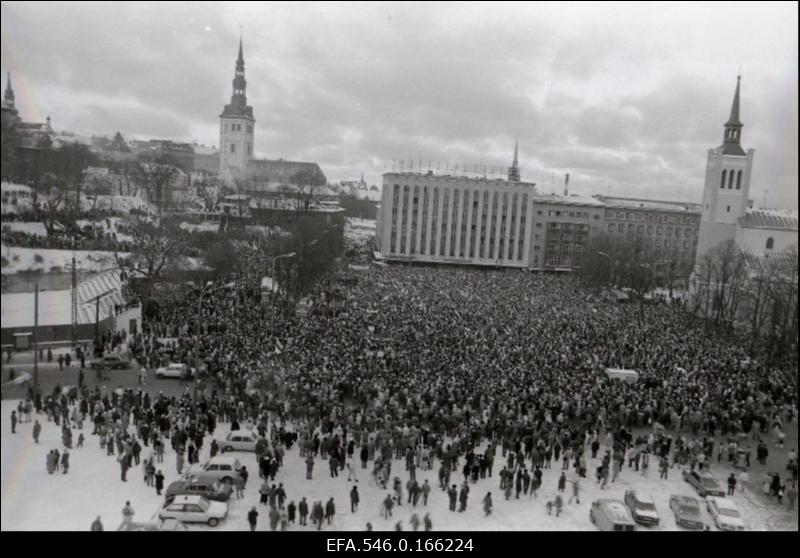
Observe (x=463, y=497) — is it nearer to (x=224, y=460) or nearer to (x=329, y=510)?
(x=329, y=510)

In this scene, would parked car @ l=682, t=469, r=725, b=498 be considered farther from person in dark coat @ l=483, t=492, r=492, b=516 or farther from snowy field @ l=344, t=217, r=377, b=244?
snowy field @ l=344, t=217, r=377, b=244

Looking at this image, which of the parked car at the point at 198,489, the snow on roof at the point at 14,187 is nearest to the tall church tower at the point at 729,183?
the parked car at the point at 198,489

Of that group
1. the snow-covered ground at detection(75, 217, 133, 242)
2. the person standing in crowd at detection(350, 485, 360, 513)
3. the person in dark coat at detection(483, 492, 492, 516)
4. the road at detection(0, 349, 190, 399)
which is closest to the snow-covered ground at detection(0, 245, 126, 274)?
the snow-covered ground at detection(75, 217, 133, 242)

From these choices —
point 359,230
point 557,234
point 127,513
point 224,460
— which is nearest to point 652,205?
point 557,234

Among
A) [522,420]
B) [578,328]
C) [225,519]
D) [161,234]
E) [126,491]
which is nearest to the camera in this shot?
[225,519]

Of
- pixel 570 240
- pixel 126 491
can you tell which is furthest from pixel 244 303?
pixel 570 240

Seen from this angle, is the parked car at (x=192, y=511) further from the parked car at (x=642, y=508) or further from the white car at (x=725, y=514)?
the white car at (x=725, y=514)
